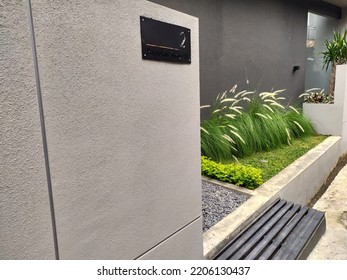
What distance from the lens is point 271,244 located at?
6.60 feet

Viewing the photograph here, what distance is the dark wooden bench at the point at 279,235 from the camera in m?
1.88

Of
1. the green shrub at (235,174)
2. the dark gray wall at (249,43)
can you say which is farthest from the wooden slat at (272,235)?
the dark gray wall at (249,43)

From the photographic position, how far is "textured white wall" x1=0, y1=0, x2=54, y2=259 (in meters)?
0.76

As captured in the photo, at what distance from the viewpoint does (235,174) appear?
2.91m

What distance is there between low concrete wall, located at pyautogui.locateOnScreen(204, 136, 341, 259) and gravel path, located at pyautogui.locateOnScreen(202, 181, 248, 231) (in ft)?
0.24

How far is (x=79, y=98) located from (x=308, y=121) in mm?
5465

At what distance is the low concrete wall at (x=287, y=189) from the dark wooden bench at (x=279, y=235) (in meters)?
0.07

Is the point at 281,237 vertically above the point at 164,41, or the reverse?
the point at 164,41

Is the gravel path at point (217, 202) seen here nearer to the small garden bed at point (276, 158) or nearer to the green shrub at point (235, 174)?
the green shrub at point (235, 174)

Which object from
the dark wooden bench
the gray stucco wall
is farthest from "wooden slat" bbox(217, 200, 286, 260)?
the gray stucco wall

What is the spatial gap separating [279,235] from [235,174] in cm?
89

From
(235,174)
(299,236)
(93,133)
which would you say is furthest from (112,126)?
(235,174)

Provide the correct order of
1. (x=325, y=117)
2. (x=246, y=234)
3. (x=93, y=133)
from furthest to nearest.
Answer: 1. (x=325, y=117)
2. (x=246, y=234)
3. (x=93, y=133)

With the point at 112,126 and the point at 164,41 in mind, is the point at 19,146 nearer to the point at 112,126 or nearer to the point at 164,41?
the point at 112,126
